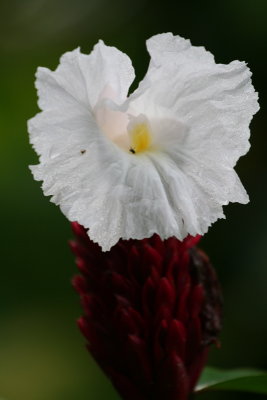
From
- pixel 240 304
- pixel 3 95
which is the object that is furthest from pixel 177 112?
pixel 3 95

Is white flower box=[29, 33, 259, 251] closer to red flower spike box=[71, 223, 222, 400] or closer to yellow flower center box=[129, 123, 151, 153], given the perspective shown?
yellow flower center box=[129, 123, 151, 153]

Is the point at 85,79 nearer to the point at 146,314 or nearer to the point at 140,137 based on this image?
the point at 140,137

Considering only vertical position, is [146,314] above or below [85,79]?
below

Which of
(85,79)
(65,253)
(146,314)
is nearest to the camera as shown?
(85,79)

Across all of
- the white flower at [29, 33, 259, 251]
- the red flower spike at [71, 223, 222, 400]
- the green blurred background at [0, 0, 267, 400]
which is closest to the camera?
the white flower at [29, 33, 259, 251]

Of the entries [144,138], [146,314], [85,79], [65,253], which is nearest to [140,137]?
[144,138]

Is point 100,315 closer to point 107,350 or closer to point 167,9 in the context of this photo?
point 107,350

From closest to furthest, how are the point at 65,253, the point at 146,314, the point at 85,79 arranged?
the point at 85,79 → the point at 146,314 → the point at 65,253

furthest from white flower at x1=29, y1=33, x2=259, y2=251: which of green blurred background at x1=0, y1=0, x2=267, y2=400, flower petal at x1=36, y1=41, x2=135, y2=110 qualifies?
green blurred background at x1=0, y1=0, x2=267, y2=400
